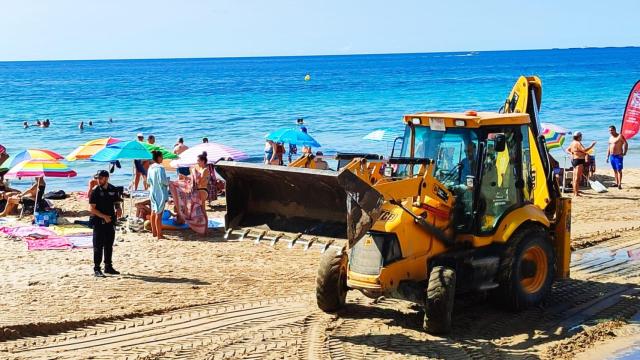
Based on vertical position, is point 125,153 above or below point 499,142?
below

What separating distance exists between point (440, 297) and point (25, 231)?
908 centimetres

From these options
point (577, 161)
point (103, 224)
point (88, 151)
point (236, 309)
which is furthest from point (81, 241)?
point (577, 161)

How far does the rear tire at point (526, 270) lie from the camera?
946 centimetres

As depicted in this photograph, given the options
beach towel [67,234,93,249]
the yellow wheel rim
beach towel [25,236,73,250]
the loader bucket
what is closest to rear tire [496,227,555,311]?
the yellow wheel rim

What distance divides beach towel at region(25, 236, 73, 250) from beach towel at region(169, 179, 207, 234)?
83.3 inches

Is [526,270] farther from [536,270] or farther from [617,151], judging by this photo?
[617,151]

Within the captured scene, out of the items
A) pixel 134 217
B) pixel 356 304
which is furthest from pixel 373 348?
pixel 134 217

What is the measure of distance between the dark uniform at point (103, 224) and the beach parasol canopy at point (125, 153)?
411 centimetres

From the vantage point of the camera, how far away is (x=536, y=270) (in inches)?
395

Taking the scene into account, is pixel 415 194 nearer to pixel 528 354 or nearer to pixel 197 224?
pixel 528 354

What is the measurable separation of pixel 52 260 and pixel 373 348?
6326 millimetres

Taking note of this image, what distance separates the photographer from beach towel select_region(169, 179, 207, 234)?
15.2m

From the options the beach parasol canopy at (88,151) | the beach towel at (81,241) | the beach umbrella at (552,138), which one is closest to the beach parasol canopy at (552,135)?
the beach umbrella at (552,138)

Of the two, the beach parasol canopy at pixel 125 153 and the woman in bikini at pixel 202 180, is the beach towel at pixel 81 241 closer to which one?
the beach parasol canopy at pixel 125 153
